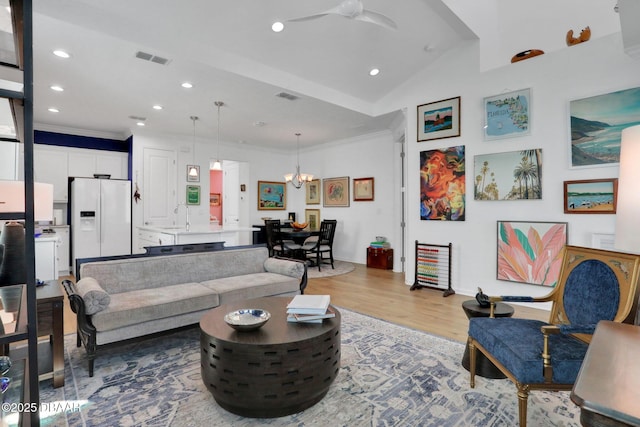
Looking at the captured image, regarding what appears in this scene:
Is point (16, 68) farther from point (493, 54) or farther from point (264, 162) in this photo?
point (264, 162)

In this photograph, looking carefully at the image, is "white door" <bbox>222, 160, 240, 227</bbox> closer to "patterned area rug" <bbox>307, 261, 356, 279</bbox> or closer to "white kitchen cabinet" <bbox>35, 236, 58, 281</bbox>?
"patterned area rug" <bbox>307, 261, 356, 279</bbox>

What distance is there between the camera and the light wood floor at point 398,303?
3275mm

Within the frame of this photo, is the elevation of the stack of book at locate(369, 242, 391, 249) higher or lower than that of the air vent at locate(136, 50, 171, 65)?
lower

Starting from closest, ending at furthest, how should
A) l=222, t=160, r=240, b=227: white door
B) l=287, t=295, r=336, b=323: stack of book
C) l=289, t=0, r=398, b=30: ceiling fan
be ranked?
l=287, t=295, r=336, b=323: stack of book, l=289, t=0, r=398, b=30: ceiling fan, l=222, t=160, r=240, b=227: white door

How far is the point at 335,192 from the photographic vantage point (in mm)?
7703

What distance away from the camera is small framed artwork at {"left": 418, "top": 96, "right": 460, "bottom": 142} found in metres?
4.55

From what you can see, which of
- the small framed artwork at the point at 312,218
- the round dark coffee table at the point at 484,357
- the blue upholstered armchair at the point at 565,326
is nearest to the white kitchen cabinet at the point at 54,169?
the small framed artwork at the point at 312,218

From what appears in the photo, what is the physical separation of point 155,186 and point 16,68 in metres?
6.02

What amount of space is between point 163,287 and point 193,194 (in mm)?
4527

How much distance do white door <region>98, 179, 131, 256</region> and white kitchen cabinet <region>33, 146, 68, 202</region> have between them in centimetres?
84

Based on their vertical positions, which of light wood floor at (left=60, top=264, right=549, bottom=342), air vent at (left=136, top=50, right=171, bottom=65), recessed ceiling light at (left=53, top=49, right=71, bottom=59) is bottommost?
light wood floor at (left=60, top=264, right=549, bottom=342)

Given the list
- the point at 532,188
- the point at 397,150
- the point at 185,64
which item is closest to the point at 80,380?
the point at 185,64

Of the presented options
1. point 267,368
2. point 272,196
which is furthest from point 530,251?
point 272,196

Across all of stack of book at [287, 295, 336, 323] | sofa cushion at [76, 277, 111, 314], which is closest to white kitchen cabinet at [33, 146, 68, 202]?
sofa cushion at [76, 277, 111, 314]
